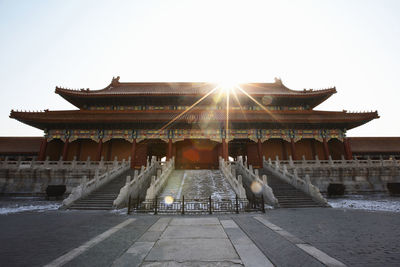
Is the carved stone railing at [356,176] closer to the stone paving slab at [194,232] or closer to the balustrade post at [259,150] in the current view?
the balustrade post at [259,150]

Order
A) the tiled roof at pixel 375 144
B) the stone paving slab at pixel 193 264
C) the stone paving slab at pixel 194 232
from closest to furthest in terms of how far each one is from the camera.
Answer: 1. the stone paving slab at pixel 193 264
2. the stone paving slab at pixel 194 232
3. the tiled roof at pixel 375 144

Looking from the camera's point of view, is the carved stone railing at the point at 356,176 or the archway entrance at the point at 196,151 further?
the archway entrance at the point at 196,151

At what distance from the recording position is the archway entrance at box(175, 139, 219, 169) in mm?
21547

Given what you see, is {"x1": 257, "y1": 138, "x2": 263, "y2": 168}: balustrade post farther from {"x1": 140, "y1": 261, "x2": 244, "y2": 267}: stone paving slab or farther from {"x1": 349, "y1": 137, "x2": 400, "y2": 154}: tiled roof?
{"x1": 140, "y1": 261, "x2": 244, "y2": 267}: stone paving slab

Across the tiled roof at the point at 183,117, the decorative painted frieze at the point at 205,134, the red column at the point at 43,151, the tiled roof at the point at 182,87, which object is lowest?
the red column at the point at 43,151

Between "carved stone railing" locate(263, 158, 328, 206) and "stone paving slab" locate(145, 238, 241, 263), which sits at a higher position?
"carved stone railing" locate(263, 158, 328, 206)

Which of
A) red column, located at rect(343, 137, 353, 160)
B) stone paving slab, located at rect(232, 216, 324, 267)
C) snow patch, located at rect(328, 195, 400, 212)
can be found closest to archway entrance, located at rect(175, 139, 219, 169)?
snow patch, located at rect(328, 195, 400, 212)

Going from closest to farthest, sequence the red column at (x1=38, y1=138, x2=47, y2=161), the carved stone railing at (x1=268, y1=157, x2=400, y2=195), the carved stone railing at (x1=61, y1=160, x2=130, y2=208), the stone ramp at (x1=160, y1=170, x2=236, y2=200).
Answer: the carved stone railing at (x1=61, y1=160, x2=130, y2=208) → the stone ramp at (x1=160, y1=170, x2=236, y2=200) → the carved stone railing at (x1=268, y1=157, x2=400, y2=195) → the red column at (x1=38, y1=138, x2=47, y2=161)

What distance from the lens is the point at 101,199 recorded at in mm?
10086

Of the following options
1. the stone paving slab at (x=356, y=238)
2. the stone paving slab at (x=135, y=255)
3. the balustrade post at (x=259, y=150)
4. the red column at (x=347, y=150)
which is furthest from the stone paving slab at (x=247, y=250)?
the red column at (x=347, y=150)

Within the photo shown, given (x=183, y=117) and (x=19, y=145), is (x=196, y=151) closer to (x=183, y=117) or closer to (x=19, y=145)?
(x=183, y=117)

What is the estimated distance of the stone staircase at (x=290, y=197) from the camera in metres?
9.54

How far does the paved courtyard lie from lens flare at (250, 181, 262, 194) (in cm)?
536

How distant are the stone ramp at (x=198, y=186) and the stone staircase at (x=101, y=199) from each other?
278cm
